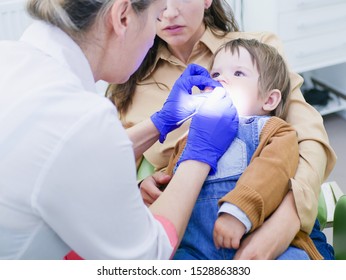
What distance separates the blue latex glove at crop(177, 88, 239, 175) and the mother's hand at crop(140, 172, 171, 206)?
0.49ft

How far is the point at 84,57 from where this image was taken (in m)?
1.00

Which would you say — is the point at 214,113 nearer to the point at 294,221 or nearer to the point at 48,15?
the point at 294,221

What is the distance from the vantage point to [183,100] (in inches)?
54.9

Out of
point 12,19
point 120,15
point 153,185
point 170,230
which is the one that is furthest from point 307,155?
point 12,19

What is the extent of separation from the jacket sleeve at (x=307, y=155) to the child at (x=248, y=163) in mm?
34

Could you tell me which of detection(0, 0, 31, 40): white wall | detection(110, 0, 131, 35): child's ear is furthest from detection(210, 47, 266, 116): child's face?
detection(0, 0, 31, 40): white wall

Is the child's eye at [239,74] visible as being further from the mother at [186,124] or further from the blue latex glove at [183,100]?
the mother at [186,124]

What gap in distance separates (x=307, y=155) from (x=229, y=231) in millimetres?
364

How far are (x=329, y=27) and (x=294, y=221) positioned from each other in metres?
1.84

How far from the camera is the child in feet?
3.89

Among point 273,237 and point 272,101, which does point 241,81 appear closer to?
point 272,101

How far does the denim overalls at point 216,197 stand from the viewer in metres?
1.24

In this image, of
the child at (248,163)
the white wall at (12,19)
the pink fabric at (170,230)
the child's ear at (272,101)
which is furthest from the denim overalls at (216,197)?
the white wall at (12,19)
